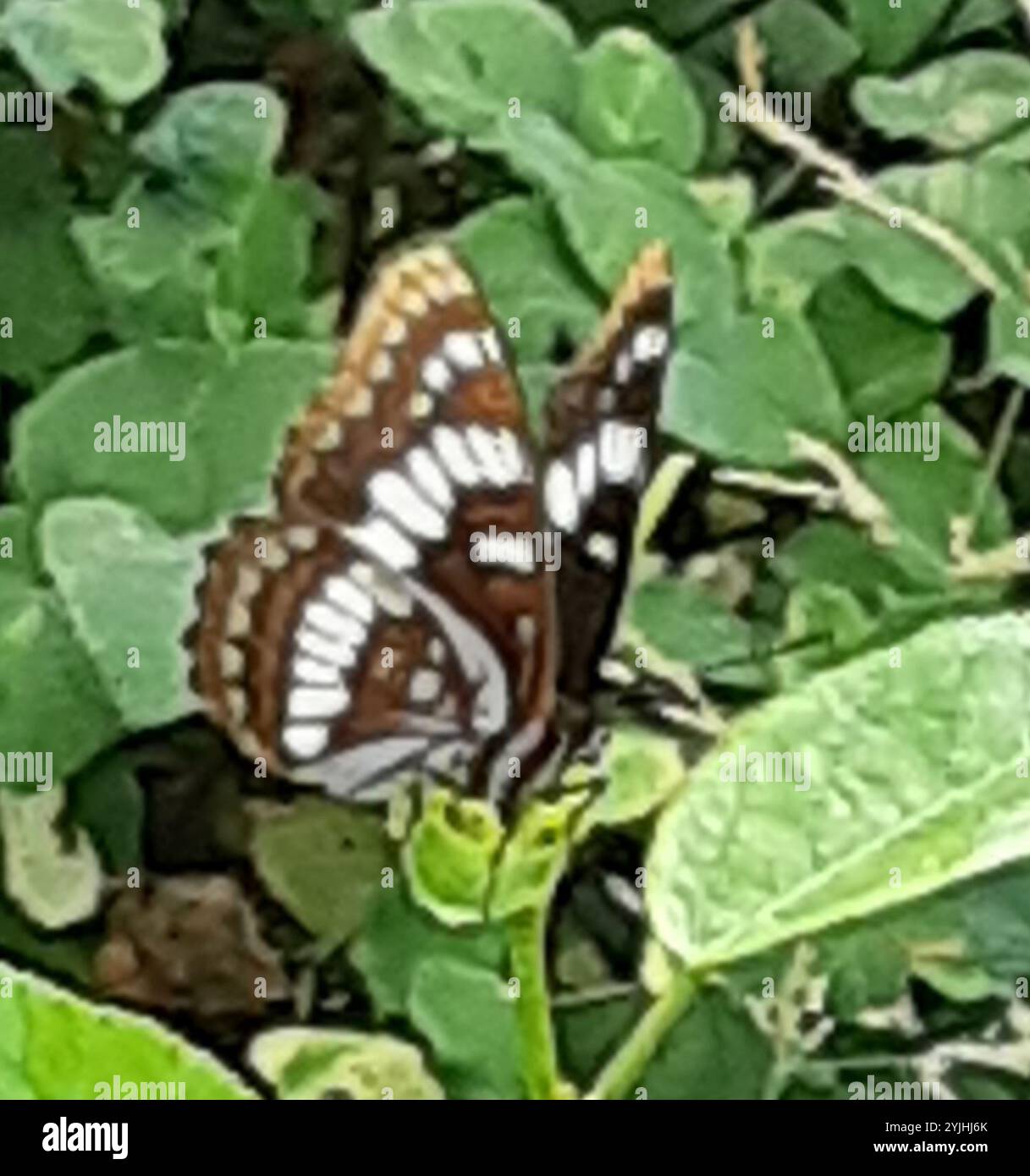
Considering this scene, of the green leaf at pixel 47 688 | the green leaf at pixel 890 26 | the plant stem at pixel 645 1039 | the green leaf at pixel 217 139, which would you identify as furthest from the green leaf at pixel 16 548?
the green leaf at pixel 890 26

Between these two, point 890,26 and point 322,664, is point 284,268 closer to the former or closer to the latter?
point 322,664

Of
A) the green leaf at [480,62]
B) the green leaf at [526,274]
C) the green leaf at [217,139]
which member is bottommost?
the green leaf at [526,274]

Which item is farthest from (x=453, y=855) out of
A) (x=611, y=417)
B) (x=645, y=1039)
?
(x=611, y=417)

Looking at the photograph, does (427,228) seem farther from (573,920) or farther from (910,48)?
(573,920)

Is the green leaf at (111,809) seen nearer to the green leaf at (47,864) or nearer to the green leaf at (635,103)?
the green leaf at (47,864)

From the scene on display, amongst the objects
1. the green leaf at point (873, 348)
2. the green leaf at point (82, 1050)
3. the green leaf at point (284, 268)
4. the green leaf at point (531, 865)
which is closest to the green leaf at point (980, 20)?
the green leaf at point (873, 348)

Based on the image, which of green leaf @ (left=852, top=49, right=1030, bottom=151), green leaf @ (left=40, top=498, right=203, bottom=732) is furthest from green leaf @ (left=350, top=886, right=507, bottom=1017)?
green leaf @ (left=852, top=49, right=1030, bottom=151)

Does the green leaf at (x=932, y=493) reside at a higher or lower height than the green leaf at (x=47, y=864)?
higher

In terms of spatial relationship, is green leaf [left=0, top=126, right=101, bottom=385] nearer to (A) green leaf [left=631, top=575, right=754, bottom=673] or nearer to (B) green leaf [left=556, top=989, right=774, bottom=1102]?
(A) green leaf [left=631, top=575, right=754, bottom=673]
